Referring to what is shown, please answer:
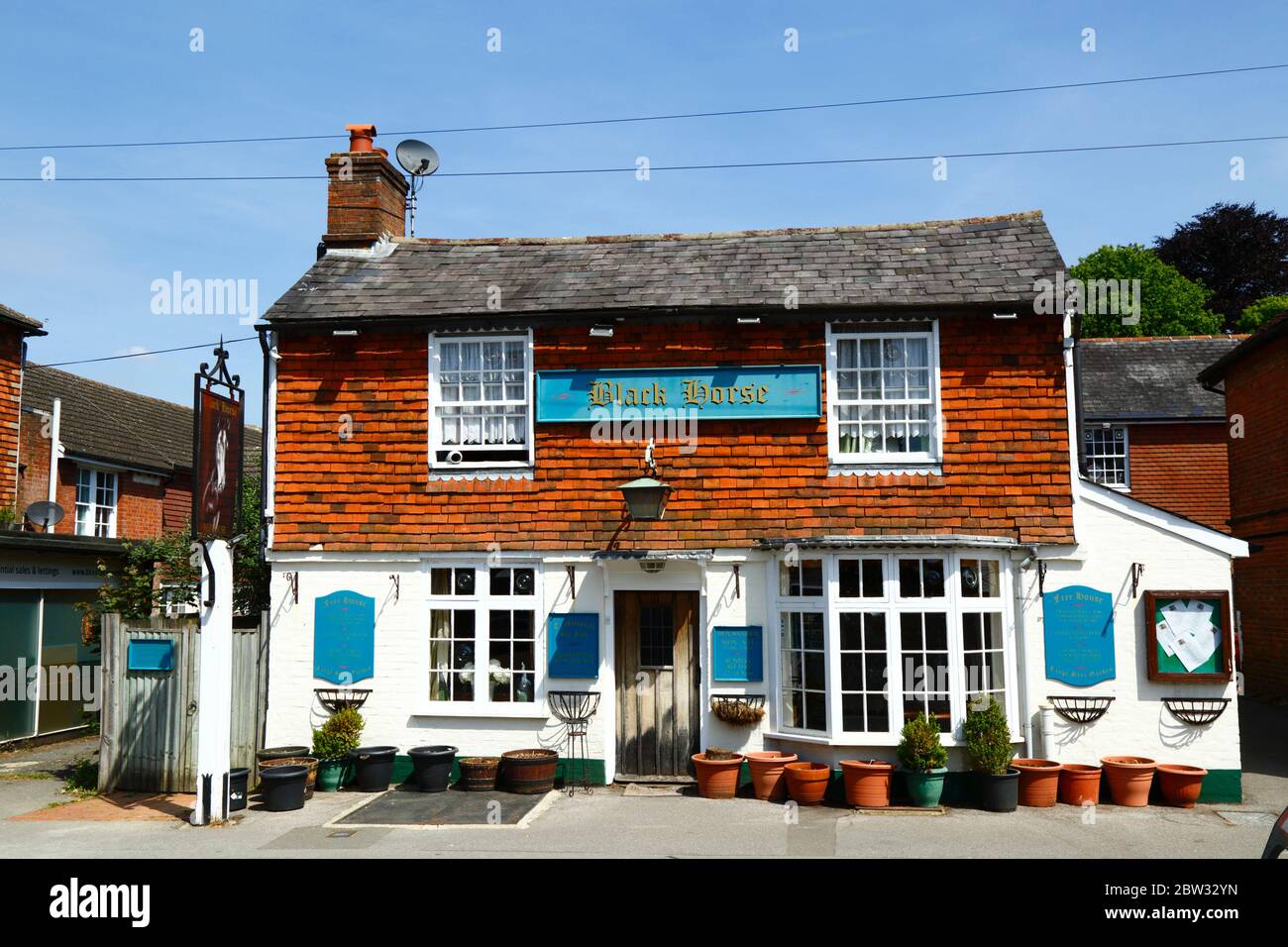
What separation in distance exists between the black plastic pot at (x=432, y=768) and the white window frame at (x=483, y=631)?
1.82 ft

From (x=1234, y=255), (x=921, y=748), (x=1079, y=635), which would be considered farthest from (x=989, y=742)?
(x=1234, y=255)

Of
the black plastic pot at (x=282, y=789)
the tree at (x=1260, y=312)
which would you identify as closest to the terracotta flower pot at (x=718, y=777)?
the black plastic pot at (x=282, y=789)

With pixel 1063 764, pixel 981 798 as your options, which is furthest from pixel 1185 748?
pixel 981 798

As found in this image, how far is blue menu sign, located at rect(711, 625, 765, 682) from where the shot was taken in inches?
457

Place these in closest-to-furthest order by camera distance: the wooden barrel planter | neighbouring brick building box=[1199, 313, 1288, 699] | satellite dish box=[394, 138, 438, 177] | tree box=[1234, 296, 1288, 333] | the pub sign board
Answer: the pub sign board
the wooden barrel planter
satellite dish box=[394, 138, 438, 177]
neighbouring brick building box=[1199, 313, 1288, 699]
tree box=[1234, 296, 1288, 333]

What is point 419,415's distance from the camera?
12297 millimetres

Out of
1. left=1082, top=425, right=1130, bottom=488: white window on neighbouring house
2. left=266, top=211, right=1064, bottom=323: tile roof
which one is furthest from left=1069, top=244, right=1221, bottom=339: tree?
left=266, top=211, right=1064, bottom=323: tile roof

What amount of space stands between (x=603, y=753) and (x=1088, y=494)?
6.25 m

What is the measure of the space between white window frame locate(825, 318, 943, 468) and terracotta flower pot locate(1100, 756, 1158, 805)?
3.78 meters

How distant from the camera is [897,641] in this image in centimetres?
1107

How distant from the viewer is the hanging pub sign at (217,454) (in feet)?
34.1

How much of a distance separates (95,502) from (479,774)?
51.1ft

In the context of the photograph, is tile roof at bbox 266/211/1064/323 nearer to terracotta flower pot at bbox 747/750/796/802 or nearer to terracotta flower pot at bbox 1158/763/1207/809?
terracotta flower pot at bbox 747/750/796/802

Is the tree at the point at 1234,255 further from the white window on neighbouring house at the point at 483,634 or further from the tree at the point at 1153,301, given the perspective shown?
the white window on neighbouring house at the point at 483,634
